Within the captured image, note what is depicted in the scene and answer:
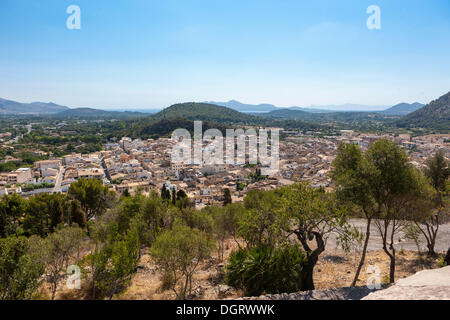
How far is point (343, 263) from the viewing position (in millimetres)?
9070

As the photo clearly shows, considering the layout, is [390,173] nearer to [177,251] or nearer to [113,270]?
[177,251]

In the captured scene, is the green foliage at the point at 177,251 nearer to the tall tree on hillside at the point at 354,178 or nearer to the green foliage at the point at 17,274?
the green foliage at the point at 17,274

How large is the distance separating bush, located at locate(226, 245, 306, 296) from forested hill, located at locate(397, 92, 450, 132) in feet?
425

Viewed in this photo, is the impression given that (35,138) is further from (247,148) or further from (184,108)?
(184,108)

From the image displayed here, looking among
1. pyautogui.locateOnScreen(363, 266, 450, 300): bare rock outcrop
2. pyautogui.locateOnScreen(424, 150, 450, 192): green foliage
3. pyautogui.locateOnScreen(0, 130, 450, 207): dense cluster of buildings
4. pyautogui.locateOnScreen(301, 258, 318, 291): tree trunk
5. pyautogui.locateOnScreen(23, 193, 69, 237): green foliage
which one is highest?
pyautogui.locateOnScreen(424, 150, 450, 192): green foliage

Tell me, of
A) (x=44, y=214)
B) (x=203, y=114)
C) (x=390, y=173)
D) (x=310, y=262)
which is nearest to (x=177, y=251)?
(x=310, y=262)

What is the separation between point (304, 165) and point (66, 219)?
46445mm

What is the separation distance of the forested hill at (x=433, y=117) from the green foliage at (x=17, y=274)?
440 ft

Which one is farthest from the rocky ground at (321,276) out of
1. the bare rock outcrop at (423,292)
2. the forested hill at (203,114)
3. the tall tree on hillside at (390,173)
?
the forested hill at (203,114)

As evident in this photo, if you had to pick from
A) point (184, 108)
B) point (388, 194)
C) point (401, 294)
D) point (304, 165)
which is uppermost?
point (184, 108)

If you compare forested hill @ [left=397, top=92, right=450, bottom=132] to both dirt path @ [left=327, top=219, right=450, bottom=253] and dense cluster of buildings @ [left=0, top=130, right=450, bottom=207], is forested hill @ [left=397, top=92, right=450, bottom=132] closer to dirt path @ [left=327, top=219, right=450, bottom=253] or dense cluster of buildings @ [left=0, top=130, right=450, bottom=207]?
dense cluster of buildings @ [left=0, top=130, right=450, bottom=207]

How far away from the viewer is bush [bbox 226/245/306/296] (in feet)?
20.6

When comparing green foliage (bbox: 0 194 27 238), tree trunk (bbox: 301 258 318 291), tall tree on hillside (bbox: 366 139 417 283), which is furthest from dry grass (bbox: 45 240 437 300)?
green foliage (bbox: 0 194 27 238)
